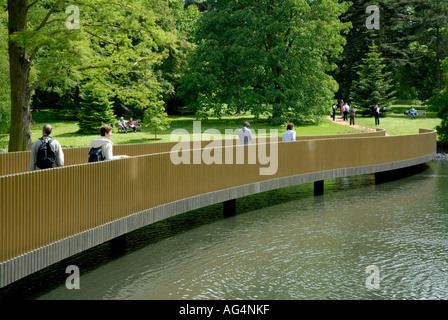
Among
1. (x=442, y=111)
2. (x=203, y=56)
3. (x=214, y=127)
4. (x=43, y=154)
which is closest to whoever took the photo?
(x=43, y=154)

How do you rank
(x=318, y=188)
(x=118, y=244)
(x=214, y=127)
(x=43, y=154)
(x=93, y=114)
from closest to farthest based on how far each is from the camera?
(x=43, y=154), (x=118, y=244), (x=318, y=188), (x=93, y=114), (x=214, y=127)

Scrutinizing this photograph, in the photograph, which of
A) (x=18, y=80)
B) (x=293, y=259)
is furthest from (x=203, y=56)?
(x=293, y=259)

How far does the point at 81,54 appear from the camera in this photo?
73.0 ft

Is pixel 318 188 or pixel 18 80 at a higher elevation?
pixel 18 80

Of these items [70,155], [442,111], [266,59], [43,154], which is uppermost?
[266,59]

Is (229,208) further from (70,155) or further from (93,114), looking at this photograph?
(93,114)

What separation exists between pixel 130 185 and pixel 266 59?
33166mm

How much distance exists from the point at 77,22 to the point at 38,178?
508 inches

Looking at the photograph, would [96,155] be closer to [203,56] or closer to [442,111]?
[442,111]

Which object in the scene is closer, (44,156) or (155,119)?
(44,156)

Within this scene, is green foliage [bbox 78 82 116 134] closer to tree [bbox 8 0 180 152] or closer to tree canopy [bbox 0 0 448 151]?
tree canopy [bbox 0 0 448 151]

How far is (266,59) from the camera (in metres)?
44.1
